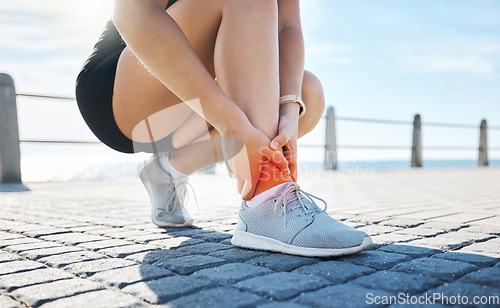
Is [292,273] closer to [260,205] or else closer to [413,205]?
[260,205]

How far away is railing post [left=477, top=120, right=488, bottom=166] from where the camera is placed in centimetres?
1145

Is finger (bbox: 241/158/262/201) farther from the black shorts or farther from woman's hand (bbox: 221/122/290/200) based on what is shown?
the black shorts

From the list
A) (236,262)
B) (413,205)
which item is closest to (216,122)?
(236,262)

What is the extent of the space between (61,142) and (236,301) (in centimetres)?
538

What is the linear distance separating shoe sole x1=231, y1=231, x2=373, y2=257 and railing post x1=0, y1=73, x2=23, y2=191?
4.76 metres

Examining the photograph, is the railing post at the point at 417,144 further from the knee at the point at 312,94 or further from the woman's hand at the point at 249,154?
the woman's hand at the point at 249,154

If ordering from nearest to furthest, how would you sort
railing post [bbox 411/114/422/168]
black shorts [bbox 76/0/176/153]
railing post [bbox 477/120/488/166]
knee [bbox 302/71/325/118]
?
1. black shorts [bbox 76/0/176/153]
2. knee [bbox 302/71/325/118]
3. railing post [bbox 411/114/422/168]
4. railing post [bbox 477/120/488/166]

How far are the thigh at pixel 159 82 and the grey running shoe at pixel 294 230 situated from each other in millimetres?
620

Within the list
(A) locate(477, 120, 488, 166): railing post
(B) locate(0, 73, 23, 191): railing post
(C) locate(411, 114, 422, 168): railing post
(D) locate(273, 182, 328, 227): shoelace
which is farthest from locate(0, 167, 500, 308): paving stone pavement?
(A) locate(477, 120, 488, 166): railing post

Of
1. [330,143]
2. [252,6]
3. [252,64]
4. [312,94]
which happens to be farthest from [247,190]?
[330,143]

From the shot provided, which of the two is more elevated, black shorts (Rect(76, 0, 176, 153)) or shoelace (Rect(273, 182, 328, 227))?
black shorts (Rect(76, 0, 176, 153))

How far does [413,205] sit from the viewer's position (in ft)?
9.06

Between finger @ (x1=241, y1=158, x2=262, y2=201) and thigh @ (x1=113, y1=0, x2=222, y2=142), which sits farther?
thigh @ (x1=113, y1=0, x2=222, y2=142)

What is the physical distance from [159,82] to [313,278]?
3.38 ft
